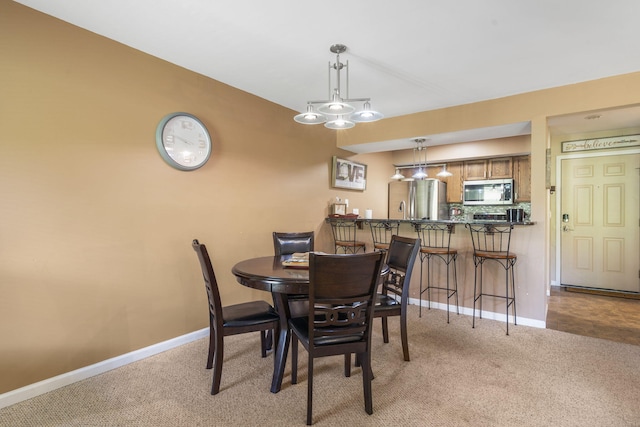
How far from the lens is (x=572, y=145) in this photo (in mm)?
4801

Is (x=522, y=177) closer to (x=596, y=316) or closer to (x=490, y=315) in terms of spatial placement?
(x=596, y=316)

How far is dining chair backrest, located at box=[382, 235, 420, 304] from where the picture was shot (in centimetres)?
247

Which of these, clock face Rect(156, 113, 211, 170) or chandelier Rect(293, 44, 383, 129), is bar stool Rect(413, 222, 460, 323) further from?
clock face Rect(156, 113, 211, 170)

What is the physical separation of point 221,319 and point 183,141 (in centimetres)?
163

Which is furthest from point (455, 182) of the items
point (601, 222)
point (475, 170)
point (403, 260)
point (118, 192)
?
point (118, 192)

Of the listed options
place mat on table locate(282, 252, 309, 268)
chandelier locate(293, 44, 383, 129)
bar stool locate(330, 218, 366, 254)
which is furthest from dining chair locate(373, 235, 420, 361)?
bar stool locate(330, 218, 366, 254)

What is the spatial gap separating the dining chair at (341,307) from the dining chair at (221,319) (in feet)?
1.12

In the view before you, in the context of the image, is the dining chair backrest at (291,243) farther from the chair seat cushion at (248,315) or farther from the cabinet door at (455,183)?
the cabinet door at (455,183)

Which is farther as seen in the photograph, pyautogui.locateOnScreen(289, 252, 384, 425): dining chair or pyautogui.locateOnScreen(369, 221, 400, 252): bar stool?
pyautogui.locateOnScreen(369, 221, 400, 252): bar stool

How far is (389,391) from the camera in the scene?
2057mm

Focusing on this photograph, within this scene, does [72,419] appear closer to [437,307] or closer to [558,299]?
[437,307]

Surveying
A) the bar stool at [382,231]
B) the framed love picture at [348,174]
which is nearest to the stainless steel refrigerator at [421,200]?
the framed love picture at [348,174]

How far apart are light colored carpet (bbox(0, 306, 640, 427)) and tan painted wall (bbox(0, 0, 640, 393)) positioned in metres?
0.36

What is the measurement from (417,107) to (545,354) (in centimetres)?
285
